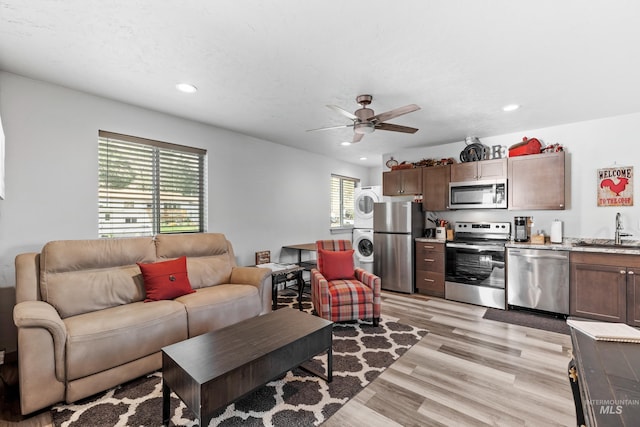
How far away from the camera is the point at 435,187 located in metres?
4.77

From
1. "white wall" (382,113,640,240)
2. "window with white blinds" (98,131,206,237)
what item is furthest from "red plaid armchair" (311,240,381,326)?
"white wall" (382,113,640,240)

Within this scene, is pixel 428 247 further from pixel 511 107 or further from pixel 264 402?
pixel 264 402

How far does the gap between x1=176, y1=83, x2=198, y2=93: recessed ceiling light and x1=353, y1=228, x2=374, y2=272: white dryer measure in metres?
4.16

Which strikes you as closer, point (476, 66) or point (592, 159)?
point (476, 66)

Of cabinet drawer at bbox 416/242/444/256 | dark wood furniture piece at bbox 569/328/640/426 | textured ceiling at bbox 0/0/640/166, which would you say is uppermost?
textured ceiling at bbox 0/0/640/166

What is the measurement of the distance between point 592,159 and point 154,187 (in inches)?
225

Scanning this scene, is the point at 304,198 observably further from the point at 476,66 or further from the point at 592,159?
the point at 592,159

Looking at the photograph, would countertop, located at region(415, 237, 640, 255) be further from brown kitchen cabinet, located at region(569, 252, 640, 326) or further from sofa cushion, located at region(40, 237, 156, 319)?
sofa cushion, located at region(40, 237, 156, 319)

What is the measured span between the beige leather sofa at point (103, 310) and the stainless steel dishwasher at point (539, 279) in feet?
10.8

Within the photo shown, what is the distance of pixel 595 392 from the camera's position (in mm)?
804

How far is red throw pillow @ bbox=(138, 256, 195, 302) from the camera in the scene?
8.89 ft

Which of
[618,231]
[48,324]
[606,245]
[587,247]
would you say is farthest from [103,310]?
[618,231]

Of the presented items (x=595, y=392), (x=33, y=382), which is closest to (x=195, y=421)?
(x=33, y=382)

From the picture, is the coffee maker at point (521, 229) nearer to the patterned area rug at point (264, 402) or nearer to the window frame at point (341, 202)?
the patterned area rug at point (264, 402)
